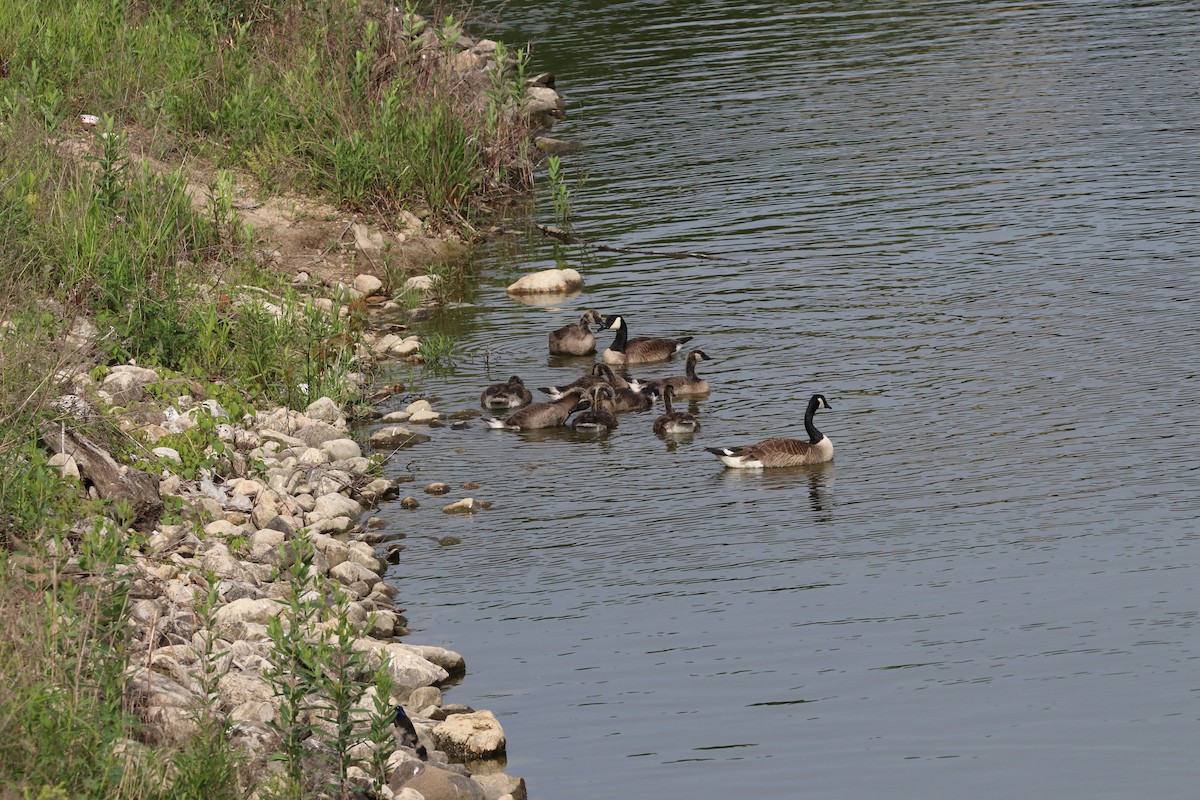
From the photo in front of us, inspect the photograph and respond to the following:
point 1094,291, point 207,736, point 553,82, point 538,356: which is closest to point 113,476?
point 207,736

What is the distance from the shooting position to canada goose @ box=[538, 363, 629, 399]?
1748 cm

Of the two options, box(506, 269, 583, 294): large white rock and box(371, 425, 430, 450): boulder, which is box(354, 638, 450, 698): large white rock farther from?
box(506, 269, 583, 294): large white rock

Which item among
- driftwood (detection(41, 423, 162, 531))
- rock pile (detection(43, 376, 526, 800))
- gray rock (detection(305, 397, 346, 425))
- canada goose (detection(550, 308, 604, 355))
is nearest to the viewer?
rock pile (detection(43, 376, 526, 800))

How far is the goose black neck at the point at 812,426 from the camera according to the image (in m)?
15.2

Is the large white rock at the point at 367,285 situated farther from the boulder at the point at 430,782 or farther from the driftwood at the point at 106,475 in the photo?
the boulder at the point at 430,782

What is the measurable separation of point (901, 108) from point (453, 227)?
31.1 feet

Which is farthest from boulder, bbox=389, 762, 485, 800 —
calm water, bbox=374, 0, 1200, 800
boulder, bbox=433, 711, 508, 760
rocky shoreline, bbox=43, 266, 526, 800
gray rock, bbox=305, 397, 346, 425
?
gray rock, bbox=305, 397, 346, 425

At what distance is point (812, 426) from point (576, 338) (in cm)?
438

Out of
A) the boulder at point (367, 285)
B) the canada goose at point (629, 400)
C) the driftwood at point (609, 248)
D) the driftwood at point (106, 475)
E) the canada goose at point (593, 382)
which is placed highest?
the driftwood at point (609, 248)

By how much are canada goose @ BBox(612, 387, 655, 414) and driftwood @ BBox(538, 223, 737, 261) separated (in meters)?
5.04

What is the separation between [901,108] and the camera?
28.9 m

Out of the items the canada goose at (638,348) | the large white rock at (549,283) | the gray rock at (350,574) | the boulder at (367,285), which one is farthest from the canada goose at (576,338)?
the gray rock at (350,574)

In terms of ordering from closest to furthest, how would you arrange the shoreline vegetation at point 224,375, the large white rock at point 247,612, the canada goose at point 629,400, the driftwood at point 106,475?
1. the shoreline vegetation at point 224,375
2. the large white rock at point 247,612
3. the driftwood at point 106,475
4. the canada goose at point 629,400

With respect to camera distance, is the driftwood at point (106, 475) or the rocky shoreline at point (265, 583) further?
the driftwood at point (106, 475)
